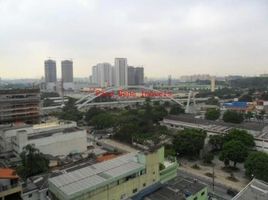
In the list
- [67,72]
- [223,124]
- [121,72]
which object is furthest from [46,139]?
[67,72]

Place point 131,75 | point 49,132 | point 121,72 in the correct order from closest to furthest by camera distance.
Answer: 1. point 49,132
2. point 121,72
3. point 131,75

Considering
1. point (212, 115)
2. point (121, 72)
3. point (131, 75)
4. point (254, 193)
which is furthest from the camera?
point (131, 75)

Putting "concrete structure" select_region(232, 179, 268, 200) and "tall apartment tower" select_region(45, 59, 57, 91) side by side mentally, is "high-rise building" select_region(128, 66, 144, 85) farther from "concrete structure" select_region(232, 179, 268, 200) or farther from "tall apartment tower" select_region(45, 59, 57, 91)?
"concrete structure" select_region(232, 179, 268, 200)

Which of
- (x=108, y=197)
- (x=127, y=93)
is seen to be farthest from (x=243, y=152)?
(x=127, y=93)

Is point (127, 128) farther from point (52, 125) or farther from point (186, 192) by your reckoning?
point (186, 192)

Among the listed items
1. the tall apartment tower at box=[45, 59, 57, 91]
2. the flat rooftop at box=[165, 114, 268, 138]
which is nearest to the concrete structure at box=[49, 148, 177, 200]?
the flat rooftop at box=[165, 114, 268, 138]

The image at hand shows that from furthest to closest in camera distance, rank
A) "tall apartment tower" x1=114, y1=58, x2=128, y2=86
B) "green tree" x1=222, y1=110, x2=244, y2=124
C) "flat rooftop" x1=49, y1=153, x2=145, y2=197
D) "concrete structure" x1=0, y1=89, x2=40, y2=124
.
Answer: "tall apartment tower" x1=114, y1=58, x2=128, y2=86 → "green tree" x1=222, y1=110, x2=244, y2=124 → "concrete structure" x1=0, y1=89, x2=40, y2=124 → "flat rooftop" x1=49, y1=153, x2=145, y2=197

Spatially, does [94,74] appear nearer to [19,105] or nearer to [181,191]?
[19,105]
